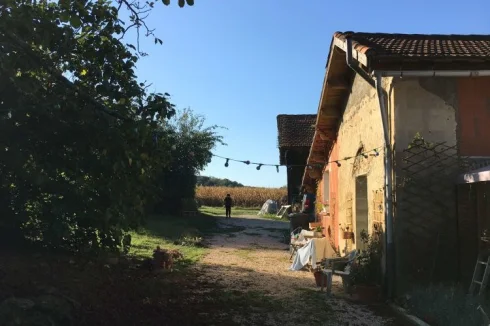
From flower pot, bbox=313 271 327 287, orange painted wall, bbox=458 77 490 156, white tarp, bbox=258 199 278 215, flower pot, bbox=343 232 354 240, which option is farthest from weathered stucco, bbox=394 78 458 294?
white tarp, bbox=258 199 278 215

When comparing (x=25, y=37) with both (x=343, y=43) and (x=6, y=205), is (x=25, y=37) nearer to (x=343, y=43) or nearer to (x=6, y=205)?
(x=6, y=205)

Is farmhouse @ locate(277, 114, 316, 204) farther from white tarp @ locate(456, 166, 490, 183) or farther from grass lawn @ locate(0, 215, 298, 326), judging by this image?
white tarp @ locate(456, 166, 490, 183)

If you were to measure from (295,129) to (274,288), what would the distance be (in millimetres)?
17940

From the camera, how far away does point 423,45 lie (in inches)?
341

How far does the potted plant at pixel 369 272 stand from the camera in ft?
25.9

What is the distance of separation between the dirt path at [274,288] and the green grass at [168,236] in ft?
1.82

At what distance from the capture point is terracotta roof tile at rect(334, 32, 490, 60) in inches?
292

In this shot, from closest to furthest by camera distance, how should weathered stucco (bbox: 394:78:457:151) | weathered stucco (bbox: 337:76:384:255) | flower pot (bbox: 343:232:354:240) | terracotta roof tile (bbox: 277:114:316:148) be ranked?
weathered stucco (bbox: 394:78:457:151) → weathered stucco (bbox: 337:76:384:255) → flower pot (bbox: 343:232:354:240) → terracotta roof tile (bbox: 277:114:316:148)

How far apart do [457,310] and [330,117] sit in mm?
7758

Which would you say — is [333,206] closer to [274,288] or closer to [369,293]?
[274,288]

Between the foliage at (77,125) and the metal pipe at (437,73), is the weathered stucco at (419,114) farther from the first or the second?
the foliage at (77,125)

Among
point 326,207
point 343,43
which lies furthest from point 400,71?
point 326,207

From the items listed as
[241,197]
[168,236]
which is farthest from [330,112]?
[241,197]

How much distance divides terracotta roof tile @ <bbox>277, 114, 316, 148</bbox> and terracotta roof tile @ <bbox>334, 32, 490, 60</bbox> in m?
14.1
